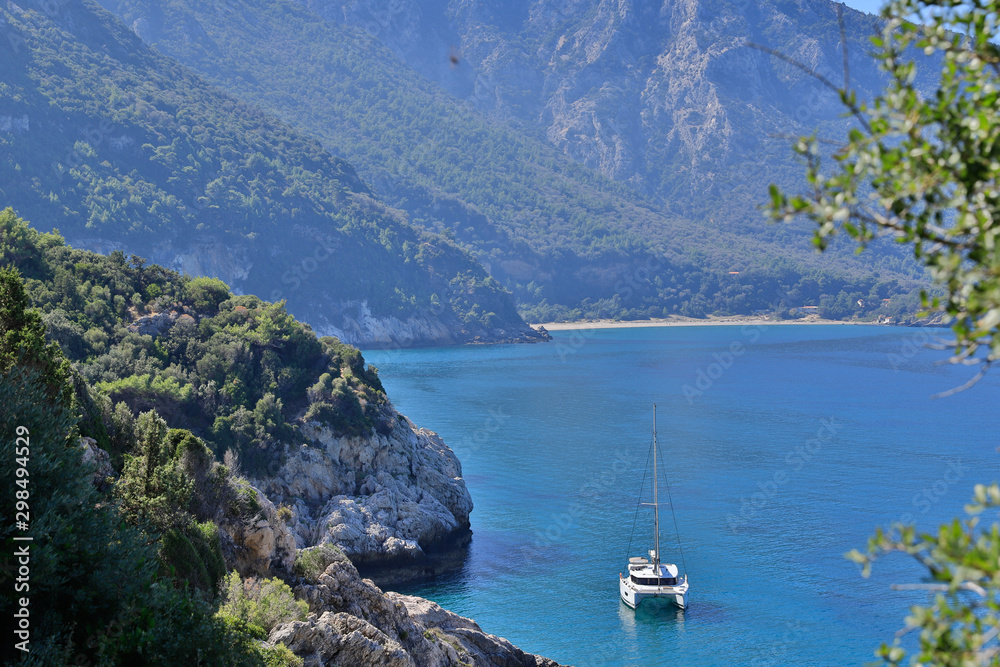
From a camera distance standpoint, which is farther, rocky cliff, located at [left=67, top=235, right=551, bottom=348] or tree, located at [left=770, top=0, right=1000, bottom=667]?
rocky cliff, located at [left=67, top=235, right=551, bottom=348]

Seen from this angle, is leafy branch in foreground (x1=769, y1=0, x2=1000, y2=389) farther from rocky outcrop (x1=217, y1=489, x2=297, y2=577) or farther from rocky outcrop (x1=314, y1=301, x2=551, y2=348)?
rocky outcrop (x1=314, y1=301, x2=551, y2=348)

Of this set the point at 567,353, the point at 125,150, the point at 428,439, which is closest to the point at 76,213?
the point at 125,150

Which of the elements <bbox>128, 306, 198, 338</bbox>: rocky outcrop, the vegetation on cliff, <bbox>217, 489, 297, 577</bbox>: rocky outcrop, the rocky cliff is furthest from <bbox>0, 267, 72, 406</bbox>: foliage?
the rocky cliff

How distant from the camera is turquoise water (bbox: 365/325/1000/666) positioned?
3222 centimetres

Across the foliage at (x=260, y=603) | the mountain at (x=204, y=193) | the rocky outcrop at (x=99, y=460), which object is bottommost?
the foliage at (x=260, y=603)

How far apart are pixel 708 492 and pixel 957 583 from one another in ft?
162

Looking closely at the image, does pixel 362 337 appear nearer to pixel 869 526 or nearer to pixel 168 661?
pixel 869 526

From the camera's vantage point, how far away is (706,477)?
55156 millimetres

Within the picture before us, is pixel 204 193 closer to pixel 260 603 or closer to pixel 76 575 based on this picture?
pixel 260 603

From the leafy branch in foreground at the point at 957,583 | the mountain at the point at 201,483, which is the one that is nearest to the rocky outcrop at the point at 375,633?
the mountain at the point at 201,483

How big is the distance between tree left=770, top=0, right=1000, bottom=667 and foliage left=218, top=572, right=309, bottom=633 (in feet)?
42.5

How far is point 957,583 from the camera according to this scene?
398 centimetres

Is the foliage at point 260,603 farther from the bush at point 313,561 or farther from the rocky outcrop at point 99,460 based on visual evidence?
the rocky outcrop at point 99,460

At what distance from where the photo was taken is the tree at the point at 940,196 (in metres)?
4.45
